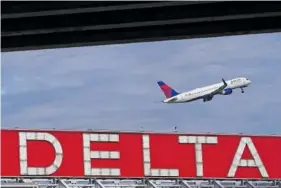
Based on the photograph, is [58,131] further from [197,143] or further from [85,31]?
[85,31]

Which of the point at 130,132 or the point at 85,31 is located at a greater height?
the point at 130,132

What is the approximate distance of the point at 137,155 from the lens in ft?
254

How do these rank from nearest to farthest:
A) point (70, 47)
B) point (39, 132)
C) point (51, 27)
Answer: point (51, 27), point (70, 47), point (39, 132)

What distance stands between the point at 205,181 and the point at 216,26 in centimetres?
4469

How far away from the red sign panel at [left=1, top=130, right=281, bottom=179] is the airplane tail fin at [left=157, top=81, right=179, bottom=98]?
241 ft

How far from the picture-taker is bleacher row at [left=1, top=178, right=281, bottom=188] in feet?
234

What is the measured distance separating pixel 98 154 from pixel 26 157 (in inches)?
248

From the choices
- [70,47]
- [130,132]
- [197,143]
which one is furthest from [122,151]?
[70,47]

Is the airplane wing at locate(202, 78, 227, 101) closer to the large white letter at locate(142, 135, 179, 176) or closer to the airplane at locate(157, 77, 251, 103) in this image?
the airplane at locate(157, 77, 251, 103)

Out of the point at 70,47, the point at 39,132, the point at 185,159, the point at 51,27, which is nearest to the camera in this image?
the point at 51,27

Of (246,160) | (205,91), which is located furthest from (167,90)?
(246,160)

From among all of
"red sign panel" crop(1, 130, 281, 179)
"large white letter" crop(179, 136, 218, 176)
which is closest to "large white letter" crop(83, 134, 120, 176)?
"red sign panel" crop(1, 130, 281, 179)

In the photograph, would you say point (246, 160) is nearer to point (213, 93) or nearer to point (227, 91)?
point (227, 91)

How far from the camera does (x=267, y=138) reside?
82.4 m
